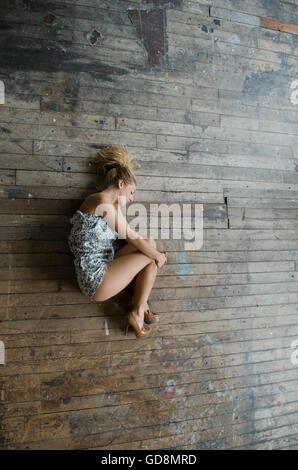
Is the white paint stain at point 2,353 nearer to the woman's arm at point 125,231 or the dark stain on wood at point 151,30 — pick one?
the woman's arm at point 125,231

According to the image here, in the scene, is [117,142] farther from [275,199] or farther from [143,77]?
[275,199]

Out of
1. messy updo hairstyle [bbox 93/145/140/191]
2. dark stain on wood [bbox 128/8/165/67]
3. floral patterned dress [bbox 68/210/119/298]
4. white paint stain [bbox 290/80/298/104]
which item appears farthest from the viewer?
white paint stain [bbox 290/80/298/104]

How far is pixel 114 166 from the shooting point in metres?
1.95

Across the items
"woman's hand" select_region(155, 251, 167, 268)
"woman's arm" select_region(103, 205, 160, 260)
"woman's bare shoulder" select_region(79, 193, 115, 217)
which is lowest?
"woman's hand" select_region(155, 251, 167, 268)

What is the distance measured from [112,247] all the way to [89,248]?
0.66ft

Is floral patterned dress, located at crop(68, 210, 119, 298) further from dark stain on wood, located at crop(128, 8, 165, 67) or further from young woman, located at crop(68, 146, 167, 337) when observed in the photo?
dark stain on wood, located at crop(128, 8, 165, 67)

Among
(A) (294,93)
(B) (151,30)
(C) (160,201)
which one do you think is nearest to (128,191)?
(C) (160,201)

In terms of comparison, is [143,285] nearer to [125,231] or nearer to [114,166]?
[125,231]

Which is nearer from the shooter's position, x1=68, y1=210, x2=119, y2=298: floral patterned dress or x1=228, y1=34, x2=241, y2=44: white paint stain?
x1=68, y1=210, x2=119, y2=298: floral patterned dress

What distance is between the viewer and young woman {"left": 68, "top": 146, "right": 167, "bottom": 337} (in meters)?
1.80

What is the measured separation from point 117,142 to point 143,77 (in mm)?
514

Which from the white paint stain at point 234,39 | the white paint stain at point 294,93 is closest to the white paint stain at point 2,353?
the white paint stain at point 234,39

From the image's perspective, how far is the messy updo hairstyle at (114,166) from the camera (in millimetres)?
1915

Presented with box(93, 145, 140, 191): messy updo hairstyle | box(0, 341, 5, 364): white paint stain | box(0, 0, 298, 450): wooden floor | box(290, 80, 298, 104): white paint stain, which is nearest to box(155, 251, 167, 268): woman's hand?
box(0, 0, 298, 450): wooden floor
